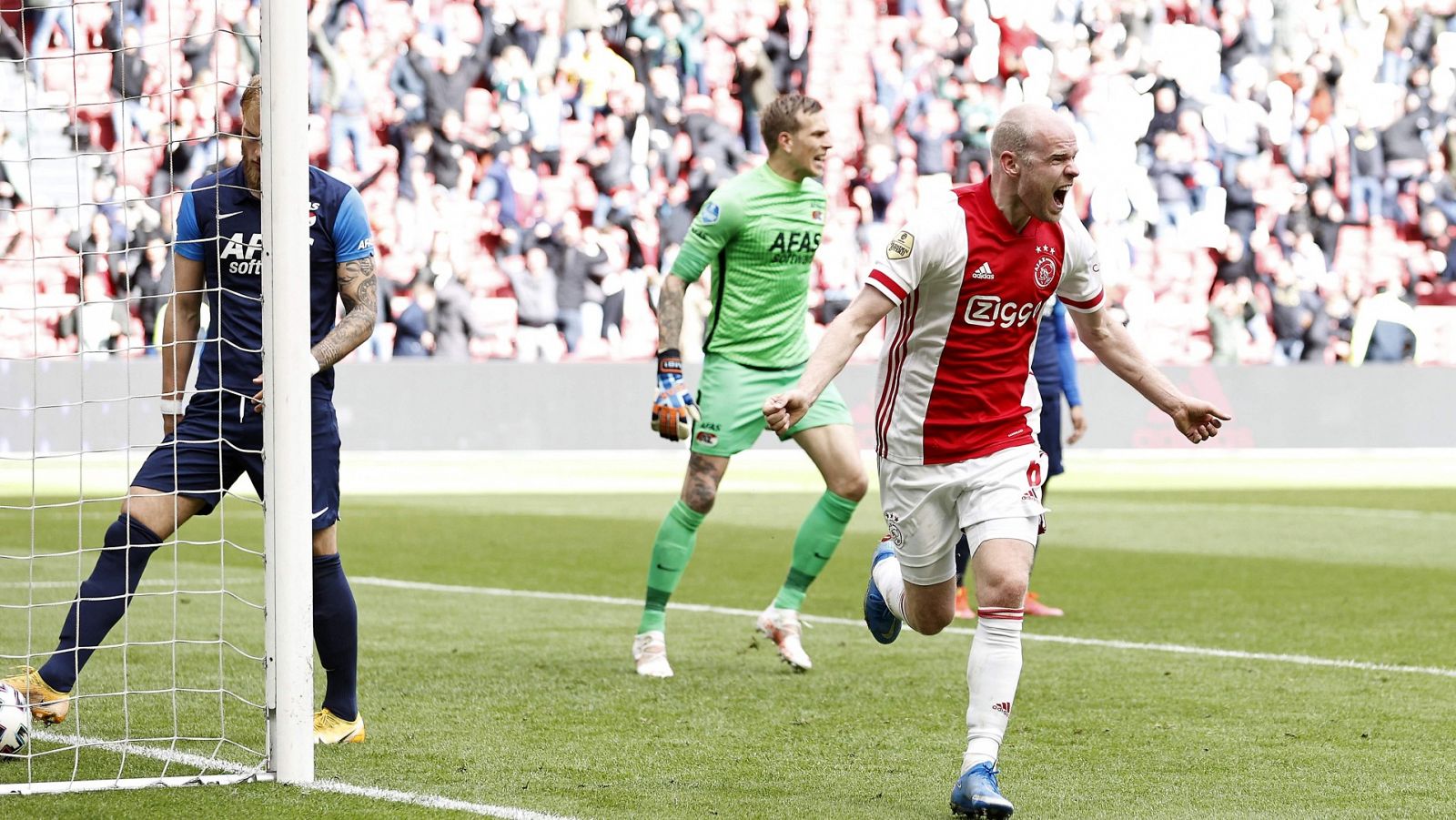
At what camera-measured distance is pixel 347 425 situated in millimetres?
20922

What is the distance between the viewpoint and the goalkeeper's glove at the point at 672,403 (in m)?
6.92

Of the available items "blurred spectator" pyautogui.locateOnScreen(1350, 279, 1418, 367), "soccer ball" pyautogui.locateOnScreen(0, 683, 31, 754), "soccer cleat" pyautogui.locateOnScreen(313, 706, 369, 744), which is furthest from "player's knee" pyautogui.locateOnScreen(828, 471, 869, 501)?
"blurred spectator" pyautogui.locateOnScreen(1350, 279, 1418, 367)

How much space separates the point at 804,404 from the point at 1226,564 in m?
7.75

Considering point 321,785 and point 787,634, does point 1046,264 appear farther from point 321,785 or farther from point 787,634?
point 787,634

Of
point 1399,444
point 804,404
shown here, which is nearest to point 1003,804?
point 804,404

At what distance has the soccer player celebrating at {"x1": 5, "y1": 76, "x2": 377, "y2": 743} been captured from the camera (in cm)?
510

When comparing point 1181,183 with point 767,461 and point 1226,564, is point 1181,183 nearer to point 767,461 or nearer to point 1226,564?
point 767,461

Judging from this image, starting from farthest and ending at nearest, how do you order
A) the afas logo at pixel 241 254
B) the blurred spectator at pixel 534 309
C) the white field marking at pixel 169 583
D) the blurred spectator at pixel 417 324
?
1. the blurred spectator at pixel 534 309
2. the blurred spectator at pixel 417 324
3. the white field marking at pixel 169 583
4. the afas logo at pixel 241 254

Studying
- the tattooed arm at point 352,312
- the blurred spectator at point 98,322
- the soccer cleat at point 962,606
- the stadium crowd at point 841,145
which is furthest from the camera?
the stadium crowd at point 841,145

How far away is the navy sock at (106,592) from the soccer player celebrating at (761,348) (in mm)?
2318

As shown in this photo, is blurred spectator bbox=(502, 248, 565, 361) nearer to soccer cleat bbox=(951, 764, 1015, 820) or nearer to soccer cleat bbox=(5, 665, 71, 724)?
soccer cleat bbox=(5, 665, 71, 724)

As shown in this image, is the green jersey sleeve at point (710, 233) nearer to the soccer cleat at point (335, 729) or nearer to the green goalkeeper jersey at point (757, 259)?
the green goalkeeper jersey at point (757, 259)

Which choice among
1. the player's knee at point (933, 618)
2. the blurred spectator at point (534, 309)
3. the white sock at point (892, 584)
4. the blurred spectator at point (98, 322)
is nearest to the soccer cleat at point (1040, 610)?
the white sock at point (892, 584)

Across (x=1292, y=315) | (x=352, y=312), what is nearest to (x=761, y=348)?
(x=352, y=312)
